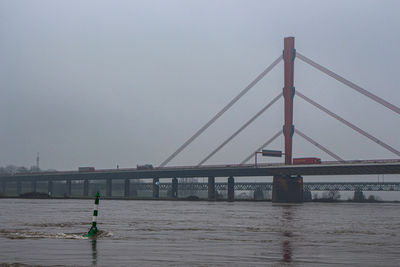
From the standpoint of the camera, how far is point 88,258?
33.0ft

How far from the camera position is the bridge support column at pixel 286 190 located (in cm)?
12574

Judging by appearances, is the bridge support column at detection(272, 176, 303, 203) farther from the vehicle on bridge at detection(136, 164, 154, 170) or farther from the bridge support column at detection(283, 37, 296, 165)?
the vehicle on bridge at detection(136, 164, 154, 170)

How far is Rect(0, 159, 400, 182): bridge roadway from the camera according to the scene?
Result: 107750mm

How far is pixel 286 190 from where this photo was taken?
125875 mm

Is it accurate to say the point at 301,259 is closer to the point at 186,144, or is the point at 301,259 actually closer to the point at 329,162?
the point at 329,162

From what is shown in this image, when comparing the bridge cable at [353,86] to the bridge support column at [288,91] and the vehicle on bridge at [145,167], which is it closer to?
the bridge support column at [288,91]

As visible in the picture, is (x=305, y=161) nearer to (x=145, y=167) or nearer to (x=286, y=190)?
(x=286, y=190)

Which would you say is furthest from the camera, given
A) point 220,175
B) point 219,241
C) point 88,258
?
point 220,175

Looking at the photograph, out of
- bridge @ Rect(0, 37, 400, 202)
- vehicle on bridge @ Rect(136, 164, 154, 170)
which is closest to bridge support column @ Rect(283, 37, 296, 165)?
bridge @ Rect(0, 37, 400, 202)

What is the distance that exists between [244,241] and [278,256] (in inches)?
138

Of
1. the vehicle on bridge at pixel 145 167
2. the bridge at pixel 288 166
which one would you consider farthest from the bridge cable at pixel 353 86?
the vehicle on bridge at pixel 145 167

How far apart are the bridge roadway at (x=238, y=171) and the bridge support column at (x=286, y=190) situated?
2.17 metres

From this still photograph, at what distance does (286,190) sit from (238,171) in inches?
556

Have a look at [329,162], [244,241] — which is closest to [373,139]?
[329,162]
